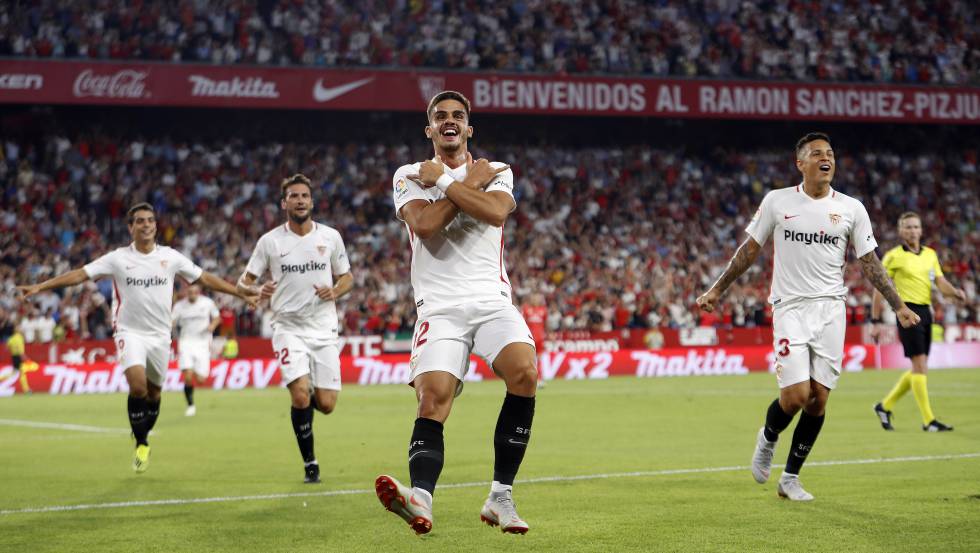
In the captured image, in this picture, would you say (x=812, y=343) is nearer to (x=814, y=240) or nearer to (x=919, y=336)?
(x=814, y=240)

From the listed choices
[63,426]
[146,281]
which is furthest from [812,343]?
[63,426]

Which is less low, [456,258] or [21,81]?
[21,81]

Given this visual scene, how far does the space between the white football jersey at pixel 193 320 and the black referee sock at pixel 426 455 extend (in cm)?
1592

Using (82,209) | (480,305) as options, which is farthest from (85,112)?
(480,305)

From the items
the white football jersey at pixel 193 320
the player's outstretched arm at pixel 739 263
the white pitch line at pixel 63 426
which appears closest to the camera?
the player's outstretched arm at pixel 739 263

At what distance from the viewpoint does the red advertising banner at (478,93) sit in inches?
1357

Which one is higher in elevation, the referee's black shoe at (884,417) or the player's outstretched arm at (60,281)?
the player's outstretched arm at (60,281)

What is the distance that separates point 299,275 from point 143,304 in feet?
6.90

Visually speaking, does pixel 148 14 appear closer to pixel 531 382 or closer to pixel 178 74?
pixel 178 74

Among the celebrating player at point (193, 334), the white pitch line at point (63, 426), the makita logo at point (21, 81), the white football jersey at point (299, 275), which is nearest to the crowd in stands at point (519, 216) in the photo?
the makita logo at point (21, 81)

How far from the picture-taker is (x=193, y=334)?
21.5 m

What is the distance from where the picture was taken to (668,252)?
37469 mm

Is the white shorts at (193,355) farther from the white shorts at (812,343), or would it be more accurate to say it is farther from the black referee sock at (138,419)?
the white shorts at (812,343)

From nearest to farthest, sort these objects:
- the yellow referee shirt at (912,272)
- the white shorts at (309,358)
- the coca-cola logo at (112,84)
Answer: the white shorts at (309,358)
the yellow referee shirt at (912,272)
the coca-cola logo at (112,84)
